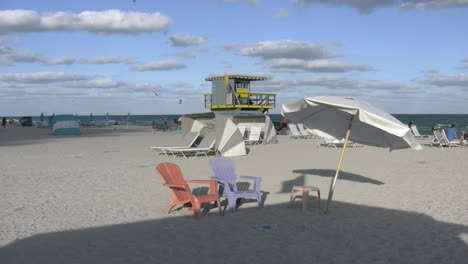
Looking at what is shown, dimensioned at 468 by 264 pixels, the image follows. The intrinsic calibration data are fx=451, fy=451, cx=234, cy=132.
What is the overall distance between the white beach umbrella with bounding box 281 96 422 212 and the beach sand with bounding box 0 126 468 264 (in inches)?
34.9

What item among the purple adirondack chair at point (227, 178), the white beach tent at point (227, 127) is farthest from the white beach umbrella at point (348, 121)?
the white beach tent at point (227, 127)

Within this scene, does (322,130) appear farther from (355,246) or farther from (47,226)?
(47,226)

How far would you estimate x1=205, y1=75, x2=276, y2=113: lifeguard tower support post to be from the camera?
28.8 metres

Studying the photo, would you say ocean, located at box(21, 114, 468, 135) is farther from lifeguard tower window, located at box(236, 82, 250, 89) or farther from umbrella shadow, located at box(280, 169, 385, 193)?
umbrella shadow, located at box(280, 169, 385, 193)

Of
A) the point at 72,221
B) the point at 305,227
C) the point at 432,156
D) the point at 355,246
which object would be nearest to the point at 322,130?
the point at 305,227

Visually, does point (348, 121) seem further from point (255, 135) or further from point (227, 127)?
point (255, 135)

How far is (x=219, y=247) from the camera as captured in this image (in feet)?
15.5

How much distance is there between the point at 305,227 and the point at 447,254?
1.66 metres

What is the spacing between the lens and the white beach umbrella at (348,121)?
227 inches

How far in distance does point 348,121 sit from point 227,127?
23.9ft

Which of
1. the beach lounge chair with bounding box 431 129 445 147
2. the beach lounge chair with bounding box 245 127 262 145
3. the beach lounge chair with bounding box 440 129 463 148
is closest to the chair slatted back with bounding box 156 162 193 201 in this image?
the beach lounge chair with bounding box 245 127 262 145

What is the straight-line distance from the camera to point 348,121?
22.9 ft

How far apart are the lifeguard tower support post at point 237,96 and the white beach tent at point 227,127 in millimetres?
7203

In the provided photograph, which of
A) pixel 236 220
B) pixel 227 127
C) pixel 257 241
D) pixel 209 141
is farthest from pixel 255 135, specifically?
pixel 257 241
